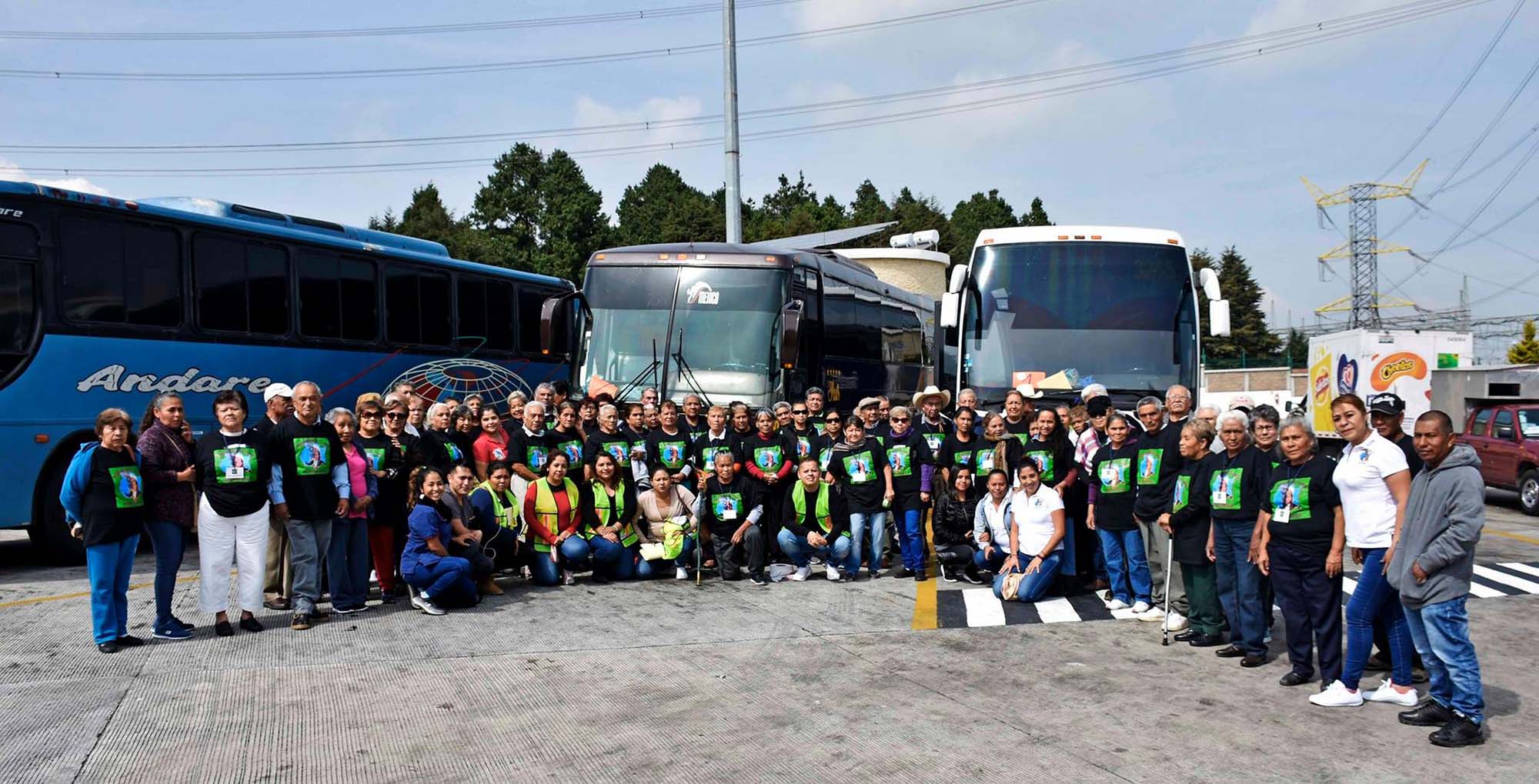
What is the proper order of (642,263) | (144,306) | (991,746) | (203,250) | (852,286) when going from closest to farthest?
(991,746) → (144,306) → (203,250) → (642,263) → (852,286)

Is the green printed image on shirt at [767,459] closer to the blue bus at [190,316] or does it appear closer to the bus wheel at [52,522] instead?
the blue bus at [190,316]

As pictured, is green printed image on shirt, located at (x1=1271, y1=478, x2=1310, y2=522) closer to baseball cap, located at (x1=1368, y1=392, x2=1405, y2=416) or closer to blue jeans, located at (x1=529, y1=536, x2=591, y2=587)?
baseball cap, located at (x1=1368, y1=392, x2=1405, y2=416)

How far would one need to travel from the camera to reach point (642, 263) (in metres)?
14.6

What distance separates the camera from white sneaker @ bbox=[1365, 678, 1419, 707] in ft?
21.4

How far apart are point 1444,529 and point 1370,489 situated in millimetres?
624

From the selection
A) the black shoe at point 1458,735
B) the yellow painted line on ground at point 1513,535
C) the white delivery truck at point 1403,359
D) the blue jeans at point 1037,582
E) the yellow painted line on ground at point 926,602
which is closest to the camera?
the black shoe at point 1458,735

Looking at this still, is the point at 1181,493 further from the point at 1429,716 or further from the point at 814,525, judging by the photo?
the point at 814,525

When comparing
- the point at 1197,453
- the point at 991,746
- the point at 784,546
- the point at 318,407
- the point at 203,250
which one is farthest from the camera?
the point at 203,250

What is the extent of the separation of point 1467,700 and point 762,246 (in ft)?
35.9

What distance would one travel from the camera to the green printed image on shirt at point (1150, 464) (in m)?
8.67

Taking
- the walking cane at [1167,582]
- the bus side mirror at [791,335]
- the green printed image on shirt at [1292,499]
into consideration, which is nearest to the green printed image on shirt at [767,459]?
the bus side mirror at [791,335]

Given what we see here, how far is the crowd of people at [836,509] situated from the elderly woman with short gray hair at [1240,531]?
0.02 metres

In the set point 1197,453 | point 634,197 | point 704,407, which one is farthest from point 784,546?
point 634,197

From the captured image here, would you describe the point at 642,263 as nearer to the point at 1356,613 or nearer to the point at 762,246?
the point at 762,246
